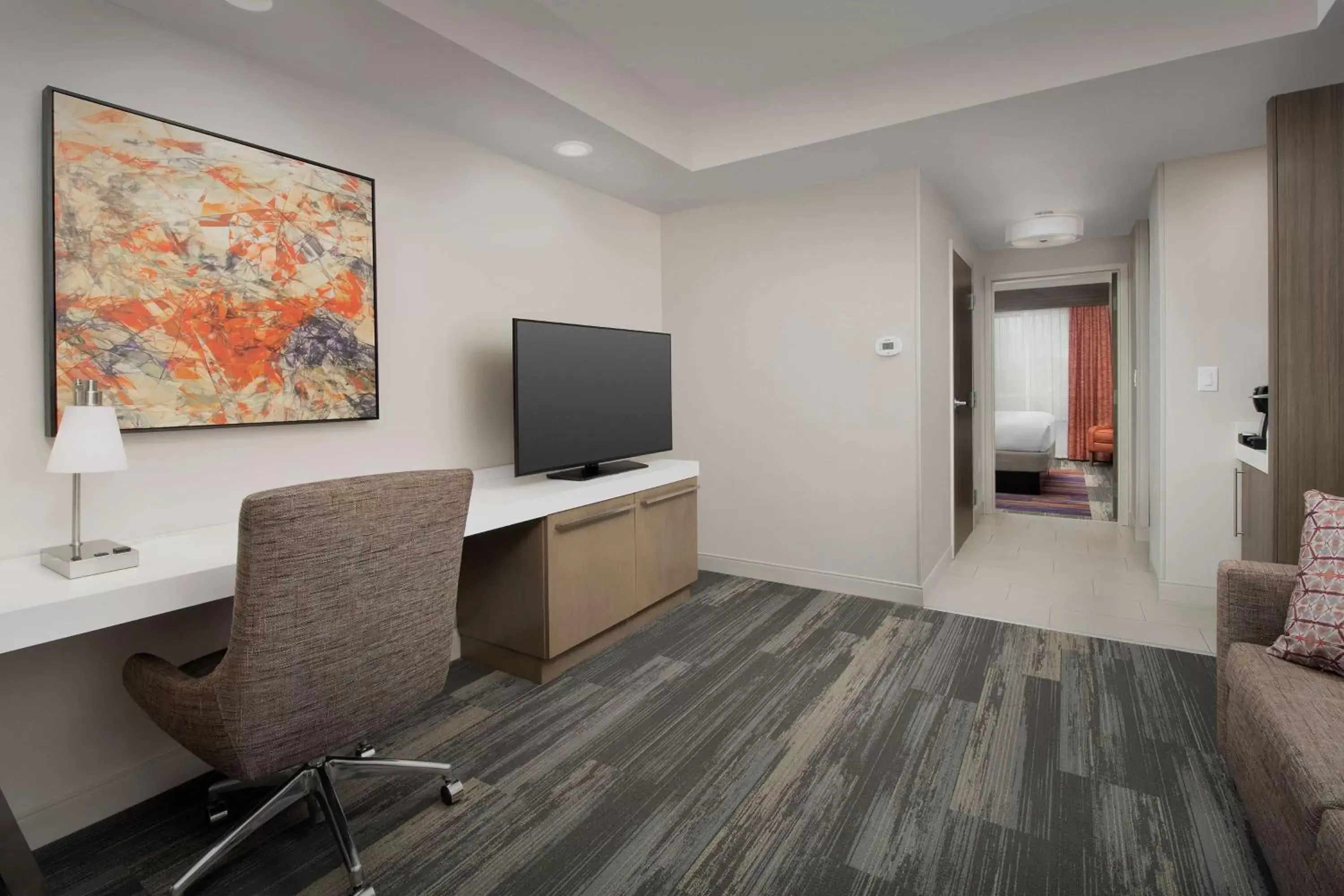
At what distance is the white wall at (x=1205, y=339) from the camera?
3363 millimetres

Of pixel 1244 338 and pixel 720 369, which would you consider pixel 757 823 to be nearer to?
pixel 720 369

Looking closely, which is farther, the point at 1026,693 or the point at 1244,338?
the point at 1244,338

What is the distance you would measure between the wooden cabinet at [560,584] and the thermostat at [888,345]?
1.39 metres

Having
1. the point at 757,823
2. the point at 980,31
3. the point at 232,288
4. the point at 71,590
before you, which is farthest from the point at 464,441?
the point at 980,31

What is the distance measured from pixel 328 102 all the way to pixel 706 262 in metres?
2.27

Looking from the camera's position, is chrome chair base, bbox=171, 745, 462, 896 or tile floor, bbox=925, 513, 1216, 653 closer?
chrome chair base, bbox=171, 745, 462, 896

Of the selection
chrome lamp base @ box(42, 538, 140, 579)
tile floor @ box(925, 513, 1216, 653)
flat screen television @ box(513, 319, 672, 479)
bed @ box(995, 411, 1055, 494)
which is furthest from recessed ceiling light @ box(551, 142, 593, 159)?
bed @ box(995, 411, 1055, 494)

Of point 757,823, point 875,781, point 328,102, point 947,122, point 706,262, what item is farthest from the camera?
point 706,262

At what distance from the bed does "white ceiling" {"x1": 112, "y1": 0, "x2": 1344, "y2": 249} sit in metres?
3.84

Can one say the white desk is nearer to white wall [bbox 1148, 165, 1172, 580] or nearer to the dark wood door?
the dark wood door

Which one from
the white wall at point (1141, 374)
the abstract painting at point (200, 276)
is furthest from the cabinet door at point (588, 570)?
the white wall at point (1141, 374)

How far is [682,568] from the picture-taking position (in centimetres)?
357

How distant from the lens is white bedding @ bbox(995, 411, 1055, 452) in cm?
738

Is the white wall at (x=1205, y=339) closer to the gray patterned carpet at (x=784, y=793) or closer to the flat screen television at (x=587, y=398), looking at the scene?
the gray patterned carpet at (x=784, y=793)
